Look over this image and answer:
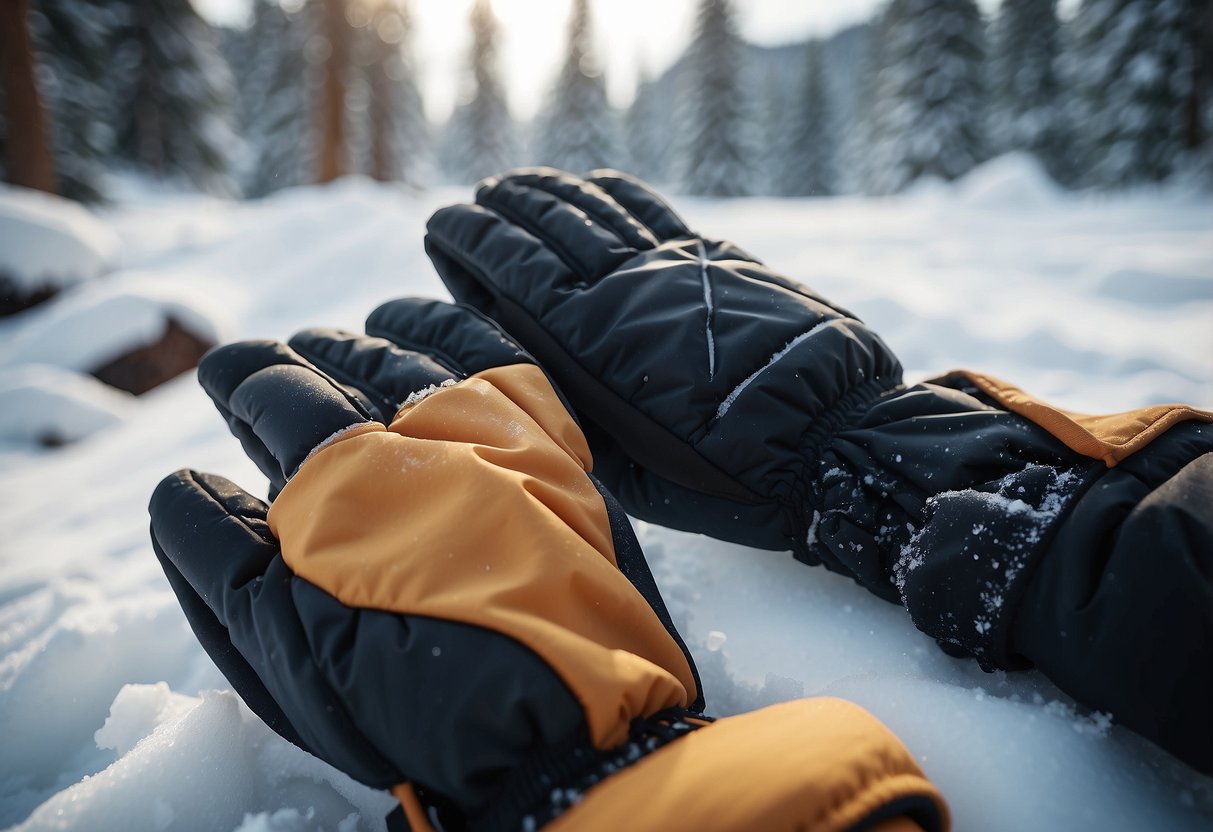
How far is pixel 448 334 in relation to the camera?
1.27 m

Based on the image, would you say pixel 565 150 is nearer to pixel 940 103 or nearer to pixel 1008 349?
pixel 940 103

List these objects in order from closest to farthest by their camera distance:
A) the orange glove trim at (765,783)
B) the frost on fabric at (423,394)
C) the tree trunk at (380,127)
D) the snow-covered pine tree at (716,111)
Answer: the orange glove trim at (765,783)
the frost on fabric at (423,394)
the tree trunk at (380,127)
the snow-covered pine tree at (716,111)

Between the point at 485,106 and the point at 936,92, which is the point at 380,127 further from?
the point at 936,92

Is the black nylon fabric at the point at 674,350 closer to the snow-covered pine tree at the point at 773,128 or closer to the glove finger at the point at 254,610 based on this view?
the glove finger at the point at 254,610

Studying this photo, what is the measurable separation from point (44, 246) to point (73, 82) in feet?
27.7

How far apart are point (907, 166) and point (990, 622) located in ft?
53.1

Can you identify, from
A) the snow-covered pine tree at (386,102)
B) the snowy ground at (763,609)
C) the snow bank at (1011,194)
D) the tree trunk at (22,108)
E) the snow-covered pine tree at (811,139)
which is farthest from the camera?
the snow-covered pine tree at (811,139)

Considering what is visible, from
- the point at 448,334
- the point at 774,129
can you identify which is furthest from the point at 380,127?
the point at 448,334

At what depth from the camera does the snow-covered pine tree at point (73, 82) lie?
991cm

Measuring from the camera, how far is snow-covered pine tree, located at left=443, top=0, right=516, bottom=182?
20.9 meters

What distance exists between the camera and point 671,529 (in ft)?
4.48

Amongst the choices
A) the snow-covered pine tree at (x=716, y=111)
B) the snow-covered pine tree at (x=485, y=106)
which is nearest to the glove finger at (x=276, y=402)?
the snow-covered pine tree at (x=716, y=111)

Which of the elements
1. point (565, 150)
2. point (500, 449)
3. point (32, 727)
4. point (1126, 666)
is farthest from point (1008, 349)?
point (565, 150)

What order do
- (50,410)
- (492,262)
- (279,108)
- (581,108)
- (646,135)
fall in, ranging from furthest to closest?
(646,135) → (581,108) → (279,108) → (50,410) → (492,262)
